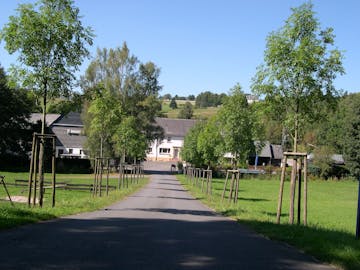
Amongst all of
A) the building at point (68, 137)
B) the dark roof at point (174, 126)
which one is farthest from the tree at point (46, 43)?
the dark roof at point (174, 126)

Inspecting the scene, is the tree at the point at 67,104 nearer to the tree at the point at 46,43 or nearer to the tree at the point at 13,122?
the tree at the point at 46,43

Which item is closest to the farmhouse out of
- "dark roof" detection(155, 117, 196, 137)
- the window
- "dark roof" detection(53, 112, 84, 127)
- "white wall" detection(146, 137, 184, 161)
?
"dark roof" detection(53, 112, 84, 127)

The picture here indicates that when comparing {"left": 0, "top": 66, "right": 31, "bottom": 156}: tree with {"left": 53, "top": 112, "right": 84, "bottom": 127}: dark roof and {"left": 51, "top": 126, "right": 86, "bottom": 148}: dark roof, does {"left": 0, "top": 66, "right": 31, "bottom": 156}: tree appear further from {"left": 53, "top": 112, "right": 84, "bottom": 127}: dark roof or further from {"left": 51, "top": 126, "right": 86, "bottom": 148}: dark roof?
{"left": 53, "top": 112, "right": 84, "bottom": 127}: dark roof

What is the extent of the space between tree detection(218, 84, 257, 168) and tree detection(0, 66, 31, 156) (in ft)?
137

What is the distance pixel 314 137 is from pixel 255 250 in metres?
93.3

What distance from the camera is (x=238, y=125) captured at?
26547mm

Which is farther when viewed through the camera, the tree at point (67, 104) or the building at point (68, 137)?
the building at point (68, 137)

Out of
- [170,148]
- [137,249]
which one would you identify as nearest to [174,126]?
[170,148]

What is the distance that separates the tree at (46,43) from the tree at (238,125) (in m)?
12.4

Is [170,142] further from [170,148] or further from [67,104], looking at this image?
[67,104]

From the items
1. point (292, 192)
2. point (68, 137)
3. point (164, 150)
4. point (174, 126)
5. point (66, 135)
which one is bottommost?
point (292, 192)

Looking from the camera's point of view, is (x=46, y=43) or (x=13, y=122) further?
(x=13, y=122)

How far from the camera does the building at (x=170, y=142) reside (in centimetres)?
12019

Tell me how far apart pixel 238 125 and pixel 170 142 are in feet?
321
